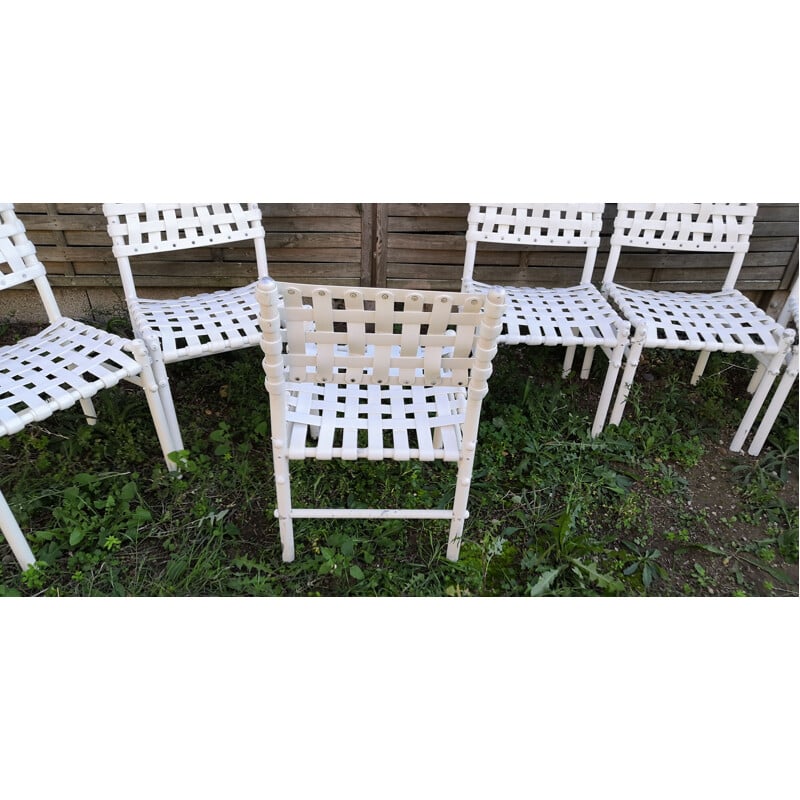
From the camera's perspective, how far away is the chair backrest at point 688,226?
3.07 m

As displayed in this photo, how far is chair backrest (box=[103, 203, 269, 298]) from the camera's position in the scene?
8.92 feet

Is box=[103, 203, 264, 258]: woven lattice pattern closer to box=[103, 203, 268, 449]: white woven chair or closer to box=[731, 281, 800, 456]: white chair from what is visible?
box=[103, 203, 268, 449]: white woven chair

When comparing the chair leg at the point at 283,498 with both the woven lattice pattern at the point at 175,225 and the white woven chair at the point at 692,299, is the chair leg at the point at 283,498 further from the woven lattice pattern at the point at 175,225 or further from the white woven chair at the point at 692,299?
the white woven chair at the point at 692,299

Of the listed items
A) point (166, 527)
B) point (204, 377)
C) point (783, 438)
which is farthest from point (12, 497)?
point (783, 438)

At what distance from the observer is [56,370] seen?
226cm

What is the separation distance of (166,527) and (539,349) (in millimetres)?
2340

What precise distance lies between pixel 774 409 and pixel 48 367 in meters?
3.31

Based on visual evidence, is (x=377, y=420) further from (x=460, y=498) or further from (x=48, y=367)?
(x=48, y=367)

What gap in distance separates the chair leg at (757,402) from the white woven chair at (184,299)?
2439 millimetres

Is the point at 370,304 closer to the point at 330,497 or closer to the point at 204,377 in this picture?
the point at 204,377

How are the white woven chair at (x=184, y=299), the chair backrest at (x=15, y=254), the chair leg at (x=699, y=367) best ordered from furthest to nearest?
the chair leg at (x=699, y=367)
the white woven chair at (x=184, y=299)
the chair backrest at (x=15, y=254)

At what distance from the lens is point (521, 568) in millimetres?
2354

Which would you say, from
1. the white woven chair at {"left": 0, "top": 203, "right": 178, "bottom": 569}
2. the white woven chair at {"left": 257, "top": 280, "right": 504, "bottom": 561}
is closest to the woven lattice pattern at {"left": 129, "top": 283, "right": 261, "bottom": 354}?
the white woven chair at {"left": 0, "top": 203, "right": 178, "bottom": 569}

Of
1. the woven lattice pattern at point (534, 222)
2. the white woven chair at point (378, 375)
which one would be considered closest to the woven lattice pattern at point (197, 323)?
the white woven chair at point (378, 375)
